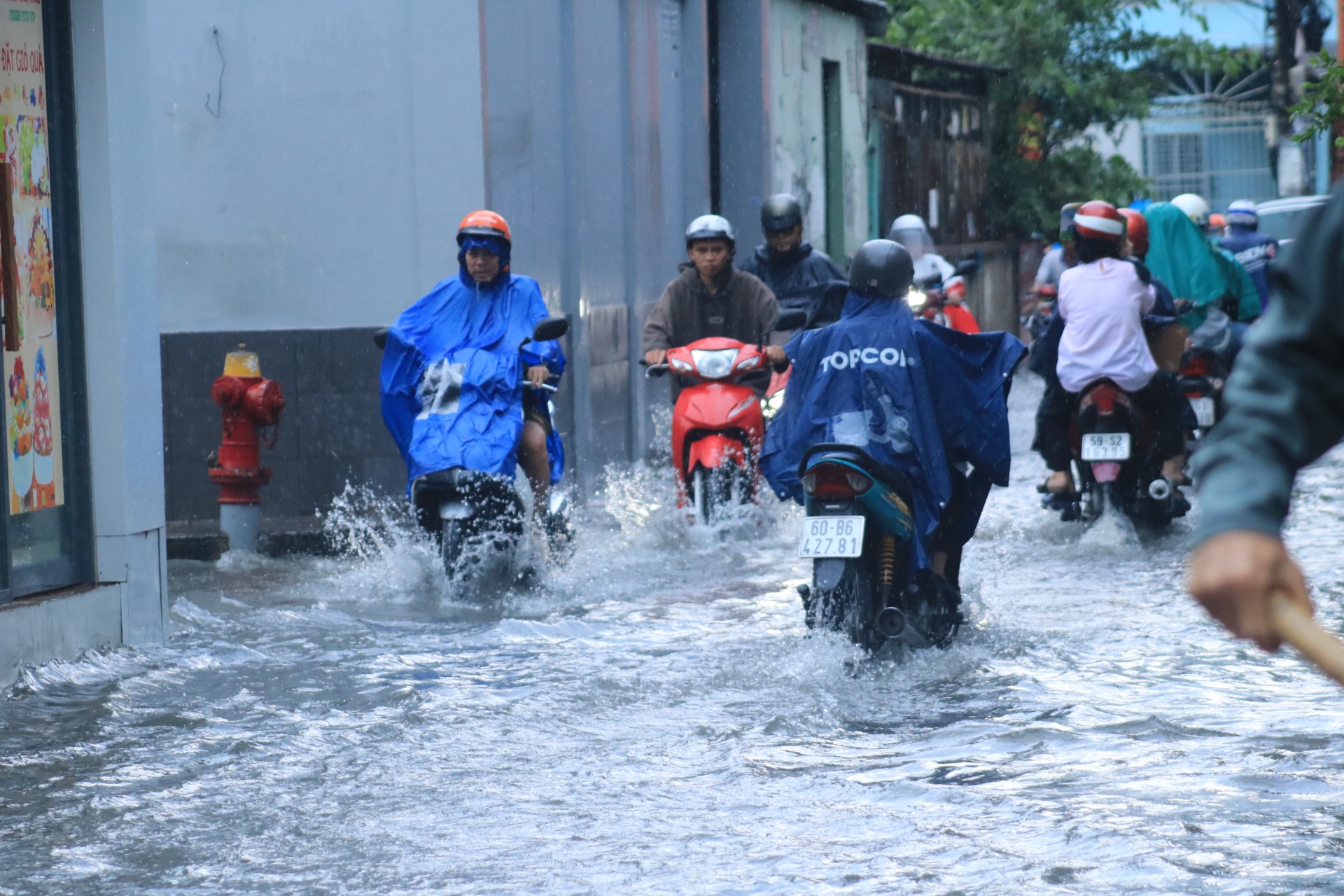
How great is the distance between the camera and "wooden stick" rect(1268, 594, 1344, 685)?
2.11m

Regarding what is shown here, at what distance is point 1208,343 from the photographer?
1221 centimetres

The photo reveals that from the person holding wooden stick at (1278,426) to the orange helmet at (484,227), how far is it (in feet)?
22.8

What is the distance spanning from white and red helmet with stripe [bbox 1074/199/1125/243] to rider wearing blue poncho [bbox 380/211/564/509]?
285 centimetres

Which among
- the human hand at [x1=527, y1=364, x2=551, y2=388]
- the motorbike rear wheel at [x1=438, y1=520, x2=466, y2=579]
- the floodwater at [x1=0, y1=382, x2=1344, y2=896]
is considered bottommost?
the floodwater at [x1=0, y1=382, x2=1344, y2=896]

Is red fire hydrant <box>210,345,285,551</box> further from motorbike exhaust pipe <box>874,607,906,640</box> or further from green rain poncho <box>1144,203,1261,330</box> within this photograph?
green rain poncho <box>1144,203,1261,330</box>

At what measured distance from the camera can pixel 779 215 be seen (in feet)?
38.4

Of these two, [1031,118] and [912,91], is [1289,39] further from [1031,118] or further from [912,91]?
[912,91]

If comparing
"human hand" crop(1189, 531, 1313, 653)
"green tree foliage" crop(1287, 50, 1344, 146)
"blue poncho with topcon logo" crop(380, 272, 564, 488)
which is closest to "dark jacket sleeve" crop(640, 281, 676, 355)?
"blue poncho with topcon logo" crop(380, 272, 564, 488)

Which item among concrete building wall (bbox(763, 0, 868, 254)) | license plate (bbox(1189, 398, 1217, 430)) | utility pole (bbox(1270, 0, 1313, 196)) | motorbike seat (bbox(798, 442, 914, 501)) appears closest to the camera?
motorbike seat (bbox(798, 442, 914, 501))

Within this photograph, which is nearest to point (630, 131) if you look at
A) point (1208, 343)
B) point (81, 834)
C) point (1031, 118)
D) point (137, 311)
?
point (1208, 343)

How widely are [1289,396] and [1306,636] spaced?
1.01 feet

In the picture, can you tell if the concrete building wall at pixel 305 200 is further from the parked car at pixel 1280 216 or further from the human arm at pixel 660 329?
the parked car at pixel 1280 216

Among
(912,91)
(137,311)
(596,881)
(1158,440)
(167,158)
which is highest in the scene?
(912,91)

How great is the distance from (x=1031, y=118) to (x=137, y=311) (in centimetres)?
2222
